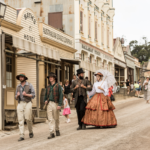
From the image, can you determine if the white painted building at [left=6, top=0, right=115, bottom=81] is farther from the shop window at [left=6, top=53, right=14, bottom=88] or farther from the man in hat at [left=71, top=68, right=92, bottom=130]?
the man in hat at [left=71, top=68, right=92, bottom=130]

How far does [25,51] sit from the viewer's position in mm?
18547

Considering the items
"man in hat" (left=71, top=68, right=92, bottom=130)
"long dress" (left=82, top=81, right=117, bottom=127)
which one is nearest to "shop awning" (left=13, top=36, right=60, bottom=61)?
"man in hat" (left=71, top=68, right=92, bottom=130)

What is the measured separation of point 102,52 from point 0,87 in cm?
2467

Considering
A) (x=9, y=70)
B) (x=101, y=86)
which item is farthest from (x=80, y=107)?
(x=9, y=70)

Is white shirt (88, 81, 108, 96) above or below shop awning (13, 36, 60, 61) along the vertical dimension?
below

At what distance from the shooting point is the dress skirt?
11203 millimetres

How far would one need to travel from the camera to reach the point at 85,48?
30812 millimetres

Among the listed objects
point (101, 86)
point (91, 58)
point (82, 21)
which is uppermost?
point (82, 21)

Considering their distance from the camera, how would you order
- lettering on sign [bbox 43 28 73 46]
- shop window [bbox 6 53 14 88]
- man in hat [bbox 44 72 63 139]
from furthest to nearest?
1. lettering on sign [bbox 43 28 73 46]
2. shop window [bbox 6 53 14 88]
3. man in hat [bbox 44 72 63 139]

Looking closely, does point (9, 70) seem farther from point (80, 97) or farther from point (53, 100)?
point (53, 100)

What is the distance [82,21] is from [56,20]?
2.52 m

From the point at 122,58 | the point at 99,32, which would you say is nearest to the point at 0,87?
the point at 99,32

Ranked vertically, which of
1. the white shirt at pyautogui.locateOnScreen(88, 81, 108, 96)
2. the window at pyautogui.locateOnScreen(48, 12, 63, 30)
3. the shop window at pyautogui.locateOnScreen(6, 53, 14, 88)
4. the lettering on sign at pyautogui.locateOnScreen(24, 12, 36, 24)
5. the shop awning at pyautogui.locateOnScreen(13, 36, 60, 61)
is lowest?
the white shirt at pyautogui.locateOnScreen(88, 81, 108, 96)

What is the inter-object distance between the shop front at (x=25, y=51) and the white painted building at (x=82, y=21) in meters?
3.33
